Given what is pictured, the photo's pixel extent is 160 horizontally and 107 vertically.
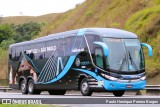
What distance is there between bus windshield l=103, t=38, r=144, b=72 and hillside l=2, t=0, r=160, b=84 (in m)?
10.1

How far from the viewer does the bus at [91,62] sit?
23.1 meters

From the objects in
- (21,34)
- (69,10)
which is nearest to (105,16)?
(69,10)

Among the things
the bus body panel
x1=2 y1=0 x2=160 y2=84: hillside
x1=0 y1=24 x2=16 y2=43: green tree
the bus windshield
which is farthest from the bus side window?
x1=0 y1=24 x2=16 y2=43: green tree

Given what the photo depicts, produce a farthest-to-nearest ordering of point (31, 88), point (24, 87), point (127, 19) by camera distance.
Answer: point (127, 19) → point (24, 87) → point (31, 88)

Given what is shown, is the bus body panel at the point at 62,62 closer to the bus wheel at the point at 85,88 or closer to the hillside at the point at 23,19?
the bus wheel at the point at 85,88

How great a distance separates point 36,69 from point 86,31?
6.37 metres

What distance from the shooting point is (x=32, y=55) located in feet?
99.4

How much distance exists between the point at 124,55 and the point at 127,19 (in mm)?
22600

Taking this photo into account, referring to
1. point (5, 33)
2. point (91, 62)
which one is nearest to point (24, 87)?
point (91, 62)

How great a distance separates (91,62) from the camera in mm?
23750

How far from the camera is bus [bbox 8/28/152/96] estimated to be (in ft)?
75.7

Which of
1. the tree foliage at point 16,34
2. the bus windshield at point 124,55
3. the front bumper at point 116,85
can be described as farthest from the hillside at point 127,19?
the tree foliage at point 16,34

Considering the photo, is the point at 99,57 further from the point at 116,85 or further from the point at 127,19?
the point at 127,19

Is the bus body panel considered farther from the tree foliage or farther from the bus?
the tree foliage
